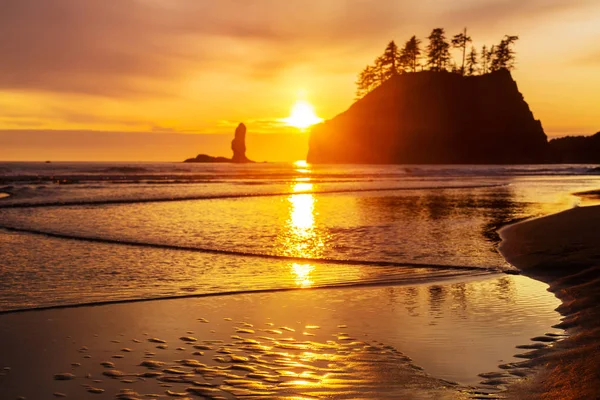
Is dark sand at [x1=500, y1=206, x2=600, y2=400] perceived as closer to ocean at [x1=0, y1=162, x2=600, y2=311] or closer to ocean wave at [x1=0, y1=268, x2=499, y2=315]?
ocean at [x1=0, y1=162, x2=600, y2=311]

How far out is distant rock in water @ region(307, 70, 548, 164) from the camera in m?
122

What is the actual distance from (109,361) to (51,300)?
129 inches

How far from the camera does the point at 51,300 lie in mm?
8289

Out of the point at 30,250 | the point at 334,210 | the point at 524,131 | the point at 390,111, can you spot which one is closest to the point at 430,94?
the point at 390,111

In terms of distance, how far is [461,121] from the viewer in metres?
123

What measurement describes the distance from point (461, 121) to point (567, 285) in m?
120

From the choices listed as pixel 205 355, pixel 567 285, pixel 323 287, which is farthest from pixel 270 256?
pixel 205 355

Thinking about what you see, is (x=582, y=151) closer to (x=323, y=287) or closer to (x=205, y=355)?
(x=323, y=287)

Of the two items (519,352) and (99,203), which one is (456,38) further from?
(519,352)

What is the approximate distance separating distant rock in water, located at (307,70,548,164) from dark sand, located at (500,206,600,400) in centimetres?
10743

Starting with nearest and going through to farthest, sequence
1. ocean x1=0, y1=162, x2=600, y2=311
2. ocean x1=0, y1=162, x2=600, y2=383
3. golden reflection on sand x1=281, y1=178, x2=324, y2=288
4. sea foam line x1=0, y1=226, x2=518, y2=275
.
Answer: ocean x1=0, y1=162, x2=600, y2=383
ocean x1=0, y1=162, x2=600, y2=311
golden reflection on sand x1=281, y1=178, x2=324, y2=288
sea foam line x1=0, y1=226, x2=518, y2=275

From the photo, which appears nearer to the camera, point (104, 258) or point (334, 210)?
point (104, 258)

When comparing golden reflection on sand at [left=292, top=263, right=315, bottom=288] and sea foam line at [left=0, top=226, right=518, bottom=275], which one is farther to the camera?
sea foam line at [left=0, top=226, right=518, bottom=275]

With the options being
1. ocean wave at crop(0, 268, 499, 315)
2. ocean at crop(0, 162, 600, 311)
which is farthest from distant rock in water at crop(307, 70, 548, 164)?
ocean wave at crop(0, 268, 499, 315)
